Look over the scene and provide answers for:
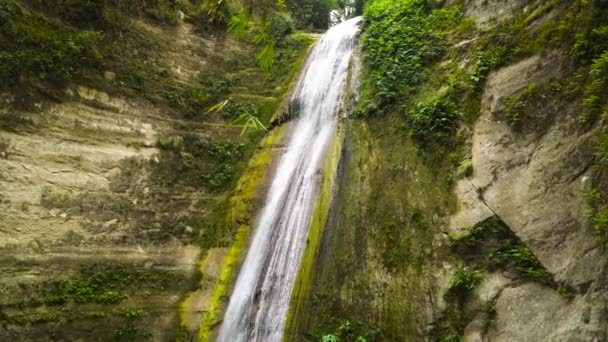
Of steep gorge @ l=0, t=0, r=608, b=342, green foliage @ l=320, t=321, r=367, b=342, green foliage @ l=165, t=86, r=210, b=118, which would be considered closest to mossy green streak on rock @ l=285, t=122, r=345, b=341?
steep gorge @ l=0, t=0, r=608, b=342

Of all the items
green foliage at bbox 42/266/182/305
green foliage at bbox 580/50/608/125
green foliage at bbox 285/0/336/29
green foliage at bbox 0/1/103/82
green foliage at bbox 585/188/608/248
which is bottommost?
green foliage at bbox 42/266/182/305

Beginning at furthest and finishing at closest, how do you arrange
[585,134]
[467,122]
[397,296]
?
[467,122] → [397,296] → [585,134]

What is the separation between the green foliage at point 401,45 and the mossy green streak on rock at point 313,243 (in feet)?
3.27

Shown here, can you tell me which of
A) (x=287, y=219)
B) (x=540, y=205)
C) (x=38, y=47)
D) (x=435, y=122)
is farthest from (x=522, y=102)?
(x=38, y=47)

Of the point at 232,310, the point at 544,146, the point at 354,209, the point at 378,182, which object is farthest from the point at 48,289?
the point at 544,146

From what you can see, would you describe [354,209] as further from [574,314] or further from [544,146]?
[574,314]

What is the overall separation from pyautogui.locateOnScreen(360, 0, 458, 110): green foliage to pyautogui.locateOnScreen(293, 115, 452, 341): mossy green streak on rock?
0.71 meters

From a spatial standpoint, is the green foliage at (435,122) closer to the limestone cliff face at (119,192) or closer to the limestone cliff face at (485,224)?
the limestone cliff face at (485,224)

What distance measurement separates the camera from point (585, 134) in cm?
433

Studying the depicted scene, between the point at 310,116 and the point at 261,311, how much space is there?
396 cm

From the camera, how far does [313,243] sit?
6.34 m

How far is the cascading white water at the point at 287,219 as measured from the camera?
6230 mm

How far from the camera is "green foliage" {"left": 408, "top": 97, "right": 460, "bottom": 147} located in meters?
5.91

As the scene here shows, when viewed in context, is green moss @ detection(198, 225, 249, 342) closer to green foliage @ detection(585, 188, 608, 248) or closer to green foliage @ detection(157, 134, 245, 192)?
green foliage @ detection(157, 134, 245, 192)
